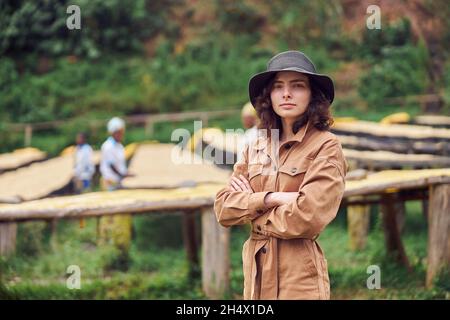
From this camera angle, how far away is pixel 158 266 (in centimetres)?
903

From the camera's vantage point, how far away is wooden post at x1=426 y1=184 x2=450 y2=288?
626 cm

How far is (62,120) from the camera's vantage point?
17297 mm

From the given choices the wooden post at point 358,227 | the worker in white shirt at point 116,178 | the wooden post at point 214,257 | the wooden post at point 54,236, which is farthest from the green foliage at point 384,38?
the wooden post at point 214,257

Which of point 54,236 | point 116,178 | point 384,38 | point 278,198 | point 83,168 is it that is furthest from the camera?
point 384,38

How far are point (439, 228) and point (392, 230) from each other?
1074 millimetres

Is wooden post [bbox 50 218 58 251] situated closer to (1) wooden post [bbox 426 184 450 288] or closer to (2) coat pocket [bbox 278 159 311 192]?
(1) wooden post [bbox 426 184 450 288]

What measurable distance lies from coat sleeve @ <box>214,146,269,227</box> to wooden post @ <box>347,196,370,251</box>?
6015 millimetres

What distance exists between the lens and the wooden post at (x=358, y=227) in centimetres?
928

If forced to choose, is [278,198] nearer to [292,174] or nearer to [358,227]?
[292,174]

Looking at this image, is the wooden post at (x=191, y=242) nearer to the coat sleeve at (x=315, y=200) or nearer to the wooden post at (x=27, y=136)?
the coat sleeve at (x=315, y=200)

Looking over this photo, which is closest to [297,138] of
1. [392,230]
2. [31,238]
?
[392,230]

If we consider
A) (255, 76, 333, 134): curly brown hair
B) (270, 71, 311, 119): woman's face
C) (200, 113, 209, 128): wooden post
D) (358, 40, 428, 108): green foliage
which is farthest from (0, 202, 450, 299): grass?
(200, 113, 209, 128): wooden post

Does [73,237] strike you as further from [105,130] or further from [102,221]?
[105,130]

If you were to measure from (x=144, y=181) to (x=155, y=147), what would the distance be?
207 inches
